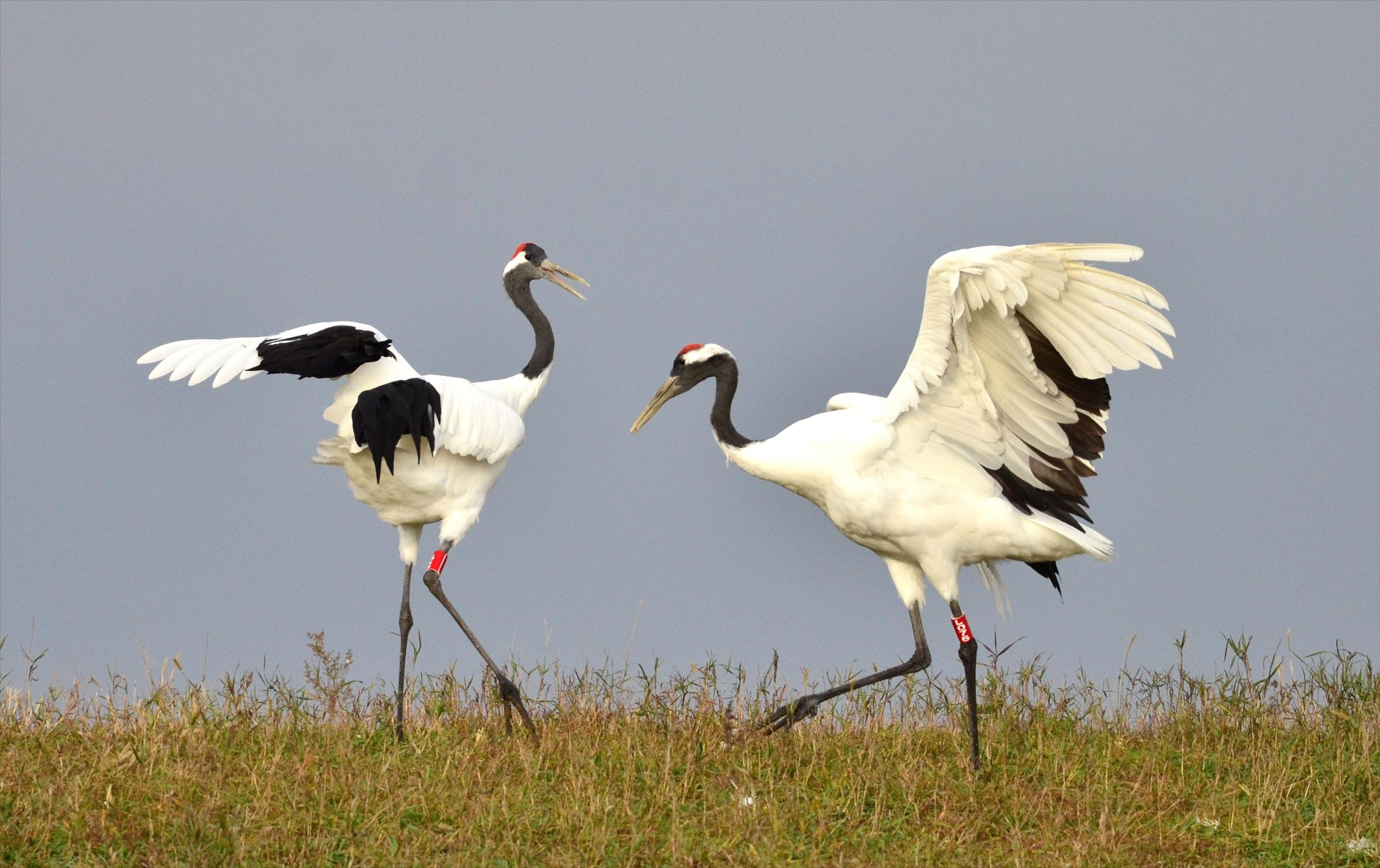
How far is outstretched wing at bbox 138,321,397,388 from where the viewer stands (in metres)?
7.12

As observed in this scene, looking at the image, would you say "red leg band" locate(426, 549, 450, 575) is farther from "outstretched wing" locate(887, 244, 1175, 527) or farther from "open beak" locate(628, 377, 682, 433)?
"outstretched wing" locate(887, 244, 1175, 527)

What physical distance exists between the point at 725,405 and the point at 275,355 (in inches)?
92.8

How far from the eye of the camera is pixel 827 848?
545 cm

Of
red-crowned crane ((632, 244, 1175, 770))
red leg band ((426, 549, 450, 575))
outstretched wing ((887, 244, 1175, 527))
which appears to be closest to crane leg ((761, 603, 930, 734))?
red-crowned crane ((632, 244, 1175, 770))

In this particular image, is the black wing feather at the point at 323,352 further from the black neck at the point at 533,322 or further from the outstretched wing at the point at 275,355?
the black neck at the point at 533,322

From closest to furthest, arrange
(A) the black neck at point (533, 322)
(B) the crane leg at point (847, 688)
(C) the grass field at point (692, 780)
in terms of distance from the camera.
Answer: (C) the grass field at point (692, 780) → (B) the crane leg at point (847, 688) → (A) the black neck at point (533, 322)

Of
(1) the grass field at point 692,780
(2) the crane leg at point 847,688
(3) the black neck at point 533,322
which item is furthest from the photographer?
(3) the black neck at point 533,322

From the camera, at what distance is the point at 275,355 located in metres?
7.17

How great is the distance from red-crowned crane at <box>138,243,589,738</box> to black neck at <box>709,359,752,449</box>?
3.73ft

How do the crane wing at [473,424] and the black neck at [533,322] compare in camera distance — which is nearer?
the crane wing at [473,424]

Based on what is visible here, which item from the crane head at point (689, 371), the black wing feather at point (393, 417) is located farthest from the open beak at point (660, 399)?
the black wing feather at point (393, 417)

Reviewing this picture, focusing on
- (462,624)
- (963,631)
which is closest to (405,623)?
(462,624)

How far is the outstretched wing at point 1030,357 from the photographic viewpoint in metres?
6.38

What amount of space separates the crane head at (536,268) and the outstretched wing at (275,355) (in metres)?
1.59
